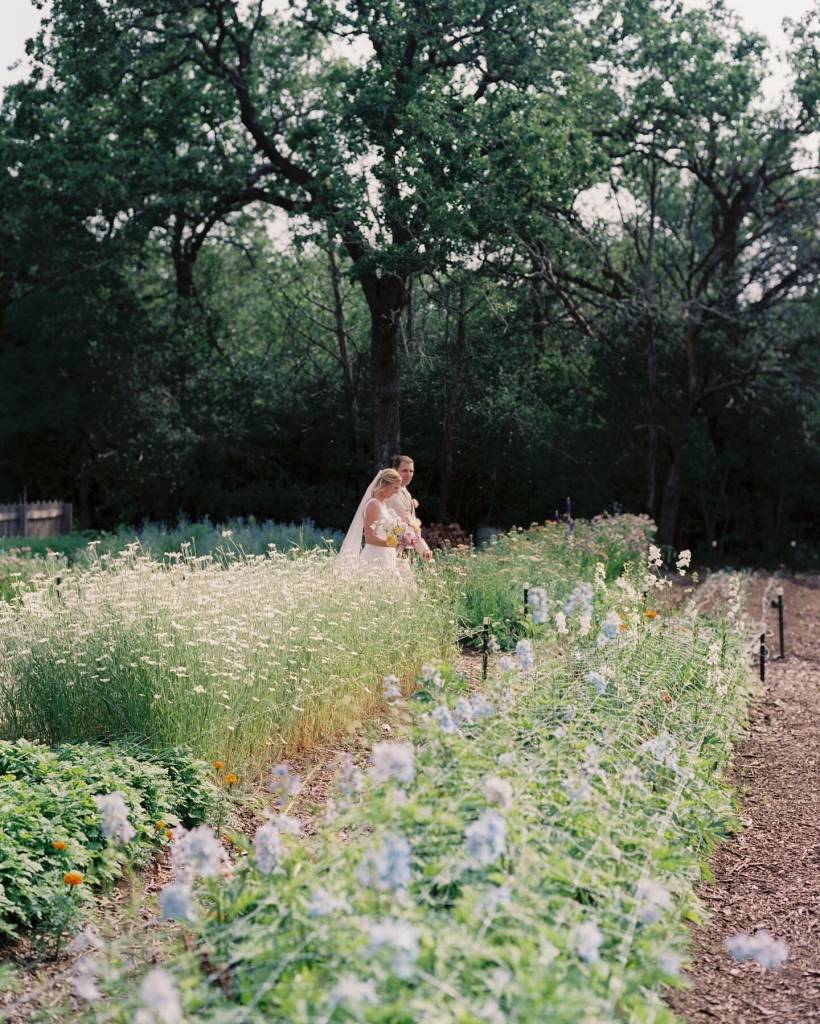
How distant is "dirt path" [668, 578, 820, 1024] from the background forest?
928cm

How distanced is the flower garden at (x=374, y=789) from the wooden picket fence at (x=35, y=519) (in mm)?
10277

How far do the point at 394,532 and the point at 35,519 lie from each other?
10.7 metres

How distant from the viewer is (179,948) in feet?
11.2

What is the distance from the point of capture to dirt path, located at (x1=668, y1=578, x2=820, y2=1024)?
3740 mm

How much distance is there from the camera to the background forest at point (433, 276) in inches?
599

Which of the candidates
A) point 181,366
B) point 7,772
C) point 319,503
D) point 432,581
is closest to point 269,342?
point 181,366

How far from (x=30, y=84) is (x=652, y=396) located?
10.5m

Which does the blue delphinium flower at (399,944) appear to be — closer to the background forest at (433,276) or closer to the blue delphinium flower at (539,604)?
the blue delphinium flower at (539,604)

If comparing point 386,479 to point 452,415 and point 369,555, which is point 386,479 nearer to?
point 369,555

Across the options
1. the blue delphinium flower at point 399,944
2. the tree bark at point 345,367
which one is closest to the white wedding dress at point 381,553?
the blue delphinium flower at point 399,944

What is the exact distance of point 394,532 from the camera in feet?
28.8

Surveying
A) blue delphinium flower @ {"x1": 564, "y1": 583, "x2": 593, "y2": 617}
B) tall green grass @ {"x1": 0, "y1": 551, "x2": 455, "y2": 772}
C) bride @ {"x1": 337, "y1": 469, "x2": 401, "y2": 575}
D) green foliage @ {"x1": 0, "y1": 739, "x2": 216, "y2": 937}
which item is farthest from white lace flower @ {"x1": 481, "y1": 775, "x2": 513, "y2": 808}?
bride @ {"x1": 337, "y1": 469, "x2": 401, "y2": 575}

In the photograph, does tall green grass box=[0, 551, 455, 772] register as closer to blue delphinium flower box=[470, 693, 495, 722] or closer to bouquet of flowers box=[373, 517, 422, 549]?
blue delphinium flower box=[470, 693, 495, 722]

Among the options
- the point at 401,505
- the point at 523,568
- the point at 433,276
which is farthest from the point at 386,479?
the point at 433,276
